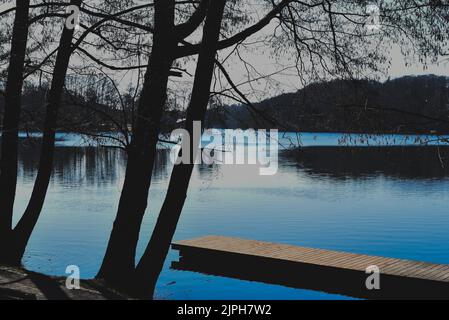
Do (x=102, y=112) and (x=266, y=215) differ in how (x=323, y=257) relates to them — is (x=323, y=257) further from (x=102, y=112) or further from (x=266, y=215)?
(x=266, y=215)

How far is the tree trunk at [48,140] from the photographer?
12086mm

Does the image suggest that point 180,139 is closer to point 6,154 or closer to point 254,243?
point 6,154

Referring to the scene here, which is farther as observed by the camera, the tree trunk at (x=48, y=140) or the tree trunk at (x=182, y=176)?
the tree trunk at (x=48, y=140)

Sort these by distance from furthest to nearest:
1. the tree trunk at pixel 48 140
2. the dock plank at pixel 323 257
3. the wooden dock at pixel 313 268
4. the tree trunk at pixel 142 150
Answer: the dock plank at pixel 323 257
the wooden dock at pixel 313 268
the tree trunk at pixel 48 140
the tree trunk at pixel 142 150

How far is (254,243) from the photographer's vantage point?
56.0 feet

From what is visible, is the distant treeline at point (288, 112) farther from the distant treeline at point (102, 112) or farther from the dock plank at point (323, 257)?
the dock plank at point (323, 257)

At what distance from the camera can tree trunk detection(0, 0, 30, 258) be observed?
483 inches

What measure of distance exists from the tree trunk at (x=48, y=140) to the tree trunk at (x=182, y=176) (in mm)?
3206

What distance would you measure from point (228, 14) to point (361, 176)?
4217cm

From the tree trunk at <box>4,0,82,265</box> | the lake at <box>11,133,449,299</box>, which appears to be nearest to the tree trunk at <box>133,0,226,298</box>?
the lake at <box>11,133,449,299</box>

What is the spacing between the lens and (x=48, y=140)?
1241cm

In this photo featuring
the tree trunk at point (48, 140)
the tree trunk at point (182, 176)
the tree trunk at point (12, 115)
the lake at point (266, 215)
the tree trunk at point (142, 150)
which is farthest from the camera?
the lake at point (266, 215)

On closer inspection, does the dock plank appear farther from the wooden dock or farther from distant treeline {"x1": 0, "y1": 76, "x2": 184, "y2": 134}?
distant treeline {"x1": 0, "y1": 76, "x2": 184, "y2": 134}

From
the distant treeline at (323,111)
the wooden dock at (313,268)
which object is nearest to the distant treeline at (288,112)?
the distant treeline at (323,111)
